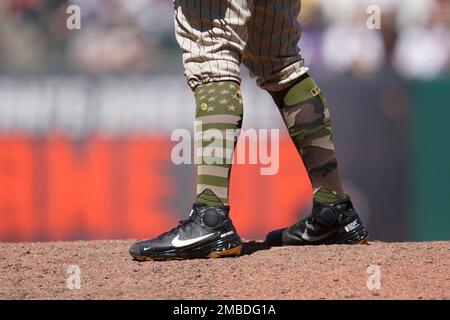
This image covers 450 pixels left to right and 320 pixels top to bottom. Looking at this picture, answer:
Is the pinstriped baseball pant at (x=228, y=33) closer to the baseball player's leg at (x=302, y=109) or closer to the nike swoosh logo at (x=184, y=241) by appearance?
the baseball player's leg at (x=302, y=109)

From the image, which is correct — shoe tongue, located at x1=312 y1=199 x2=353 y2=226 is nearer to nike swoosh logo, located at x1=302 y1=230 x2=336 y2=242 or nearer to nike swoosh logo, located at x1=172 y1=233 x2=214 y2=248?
nike swoosh logo, located at x1=302 y1=230 x2=336 y2=242

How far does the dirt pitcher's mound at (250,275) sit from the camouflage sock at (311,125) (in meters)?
0.34

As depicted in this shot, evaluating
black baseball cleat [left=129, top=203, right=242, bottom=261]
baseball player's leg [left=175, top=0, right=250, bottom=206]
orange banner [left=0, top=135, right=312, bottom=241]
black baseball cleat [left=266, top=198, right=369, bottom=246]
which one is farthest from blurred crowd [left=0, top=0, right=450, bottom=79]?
black baseball cleat [left=129, top=203, right=242, bottom=261]

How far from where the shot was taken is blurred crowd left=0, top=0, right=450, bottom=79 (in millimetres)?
7410

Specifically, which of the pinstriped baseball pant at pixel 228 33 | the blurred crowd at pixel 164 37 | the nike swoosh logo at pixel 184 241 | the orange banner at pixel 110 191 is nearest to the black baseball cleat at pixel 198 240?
the nike swoosh logo at pixel 184 241

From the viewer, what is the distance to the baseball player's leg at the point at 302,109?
378cm

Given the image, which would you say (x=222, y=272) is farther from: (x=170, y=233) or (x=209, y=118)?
(x=209, y=118)

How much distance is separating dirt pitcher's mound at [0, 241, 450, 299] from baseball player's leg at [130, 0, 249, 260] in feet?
0.24

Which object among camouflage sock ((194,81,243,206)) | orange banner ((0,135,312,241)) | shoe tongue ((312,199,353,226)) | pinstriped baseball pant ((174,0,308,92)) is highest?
pinstriped baseball pant ((174,0,308,92))

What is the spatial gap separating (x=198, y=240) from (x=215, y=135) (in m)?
0.41

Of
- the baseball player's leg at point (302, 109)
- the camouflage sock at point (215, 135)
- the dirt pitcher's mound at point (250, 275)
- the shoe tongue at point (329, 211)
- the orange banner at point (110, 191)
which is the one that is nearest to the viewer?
the dirt pitcher's mound at point (250, 275)

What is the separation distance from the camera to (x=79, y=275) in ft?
11.2
